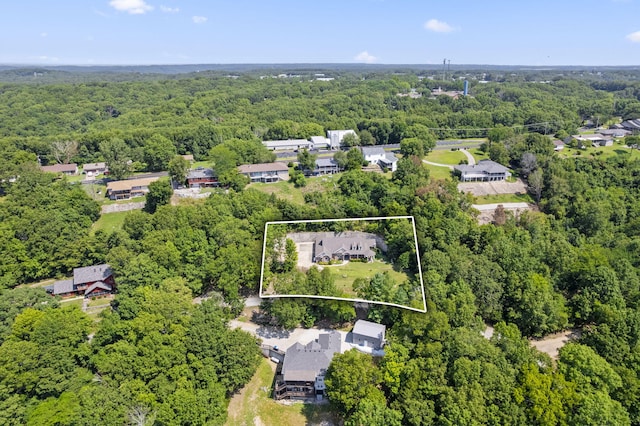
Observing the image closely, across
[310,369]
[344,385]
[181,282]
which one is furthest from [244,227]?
[344,385]

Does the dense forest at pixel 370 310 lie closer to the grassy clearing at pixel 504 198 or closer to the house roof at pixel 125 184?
the grassy clearing at pixel 504 198

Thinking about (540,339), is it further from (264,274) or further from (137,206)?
(137,206)

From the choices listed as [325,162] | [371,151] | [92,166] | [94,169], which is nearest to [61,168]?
[92,166]

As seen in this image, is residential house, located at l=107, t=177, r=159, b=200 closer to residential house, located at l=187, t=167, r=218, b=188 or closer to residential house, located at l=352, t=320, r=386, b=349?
residential house, located at l=187, t=167, r=218, b=188

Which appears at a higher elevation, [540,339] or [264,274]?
[264,274]

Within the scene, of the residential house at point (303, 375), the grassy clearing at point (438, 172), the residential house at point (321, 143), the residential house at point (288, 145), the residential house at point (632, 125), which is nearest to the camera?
the residential house at point (303, 375)

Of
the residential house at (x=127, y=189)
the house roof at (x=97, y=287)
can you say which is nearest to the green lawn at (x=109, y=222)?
the residential house at (x=127, y=189)

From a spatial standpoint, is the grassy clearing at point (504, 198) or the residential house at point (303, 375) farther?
the grassy clearing at point (504, 198)

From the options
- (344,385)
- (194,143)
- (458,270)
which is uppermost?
(194,143)
